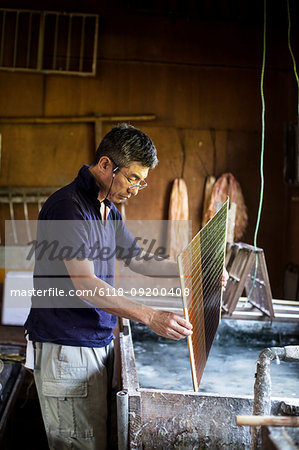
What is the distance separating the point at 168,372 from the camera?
2.56 m

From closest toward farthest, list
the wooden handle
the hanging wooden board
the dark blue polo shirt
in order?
the wooden handle, the dark blue polo shirt, the hanging wooden board

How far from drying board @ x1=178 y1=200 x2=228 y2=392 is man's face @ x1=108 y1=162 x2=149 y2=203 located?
0.37 metres

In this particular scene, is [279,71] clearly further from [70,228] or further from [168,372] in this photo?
[70,228]

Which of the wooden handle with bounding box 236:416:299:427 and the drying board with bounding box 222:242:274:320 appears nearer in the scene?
the wooden handle with bounding box 236:416:299:427

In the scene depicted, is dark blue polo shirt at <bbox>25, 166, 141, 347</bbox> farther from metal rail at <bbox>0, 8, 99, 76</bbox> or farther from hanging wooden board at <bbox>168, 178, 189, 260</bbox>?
metal rail at <bbox>0, 8, 99, 76</bbox>

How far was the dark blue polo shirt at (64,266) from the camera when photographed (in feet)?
5.92

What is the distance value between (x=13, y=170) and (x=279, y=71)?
3.33 meters

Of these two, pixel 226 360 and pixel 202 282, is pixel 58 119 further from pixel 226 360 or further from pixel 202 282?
pixel 202 282

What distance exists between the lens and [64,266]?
1896 mm

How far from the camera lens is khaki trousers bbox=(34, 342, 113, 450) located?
1.97 m

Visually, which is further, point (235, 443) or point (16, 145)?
point (16, 145)

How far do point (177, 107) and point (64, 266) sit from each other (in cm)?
415

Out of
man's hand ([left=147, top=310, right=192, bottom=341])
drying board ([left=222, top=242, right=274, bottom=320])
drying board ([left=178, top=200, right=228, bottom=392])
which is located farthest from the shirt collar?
drying board ([left=222, top=242, right=274, bottom=320])

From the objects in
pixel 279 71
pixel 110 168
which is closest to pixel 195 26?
pixel 279 71
